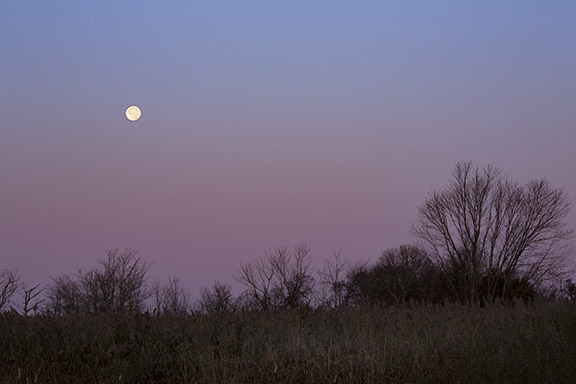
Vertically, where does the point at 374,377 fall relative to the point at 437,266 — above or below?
below

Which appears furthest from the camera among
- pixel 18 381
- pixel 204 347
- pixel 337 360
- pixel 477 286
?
pixel 477 286

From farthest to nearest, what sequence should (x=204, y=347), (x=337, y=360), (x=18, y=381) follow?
(x=204, y=347) < (x=337, y=360) < (x=18, y=381)

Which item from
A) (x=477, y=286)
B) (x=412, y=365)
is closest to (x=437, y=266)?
(x=477, y=286)

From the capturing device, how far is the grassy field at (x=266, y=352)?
8195 mm

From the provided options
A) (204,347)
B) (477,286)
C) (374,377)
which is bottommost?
(374,377)

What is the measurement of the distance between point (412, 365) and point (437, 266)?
3135cm

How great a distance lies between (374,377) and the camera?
8.14 metres

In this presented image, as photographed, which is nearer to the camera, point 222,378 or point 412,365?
point 222,378

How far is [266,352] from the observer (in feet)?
28.8

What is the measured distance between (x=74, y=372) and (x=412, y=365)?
5.15m

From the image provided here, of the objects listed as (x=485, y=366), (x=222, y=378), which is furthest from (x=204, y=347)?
(x=485, y=366)

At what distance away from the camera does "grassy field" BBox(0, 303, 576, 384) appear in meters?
8.20

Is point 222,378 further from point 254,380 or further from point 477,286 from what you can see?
point 477,286

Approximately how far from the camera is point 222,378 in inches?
326
